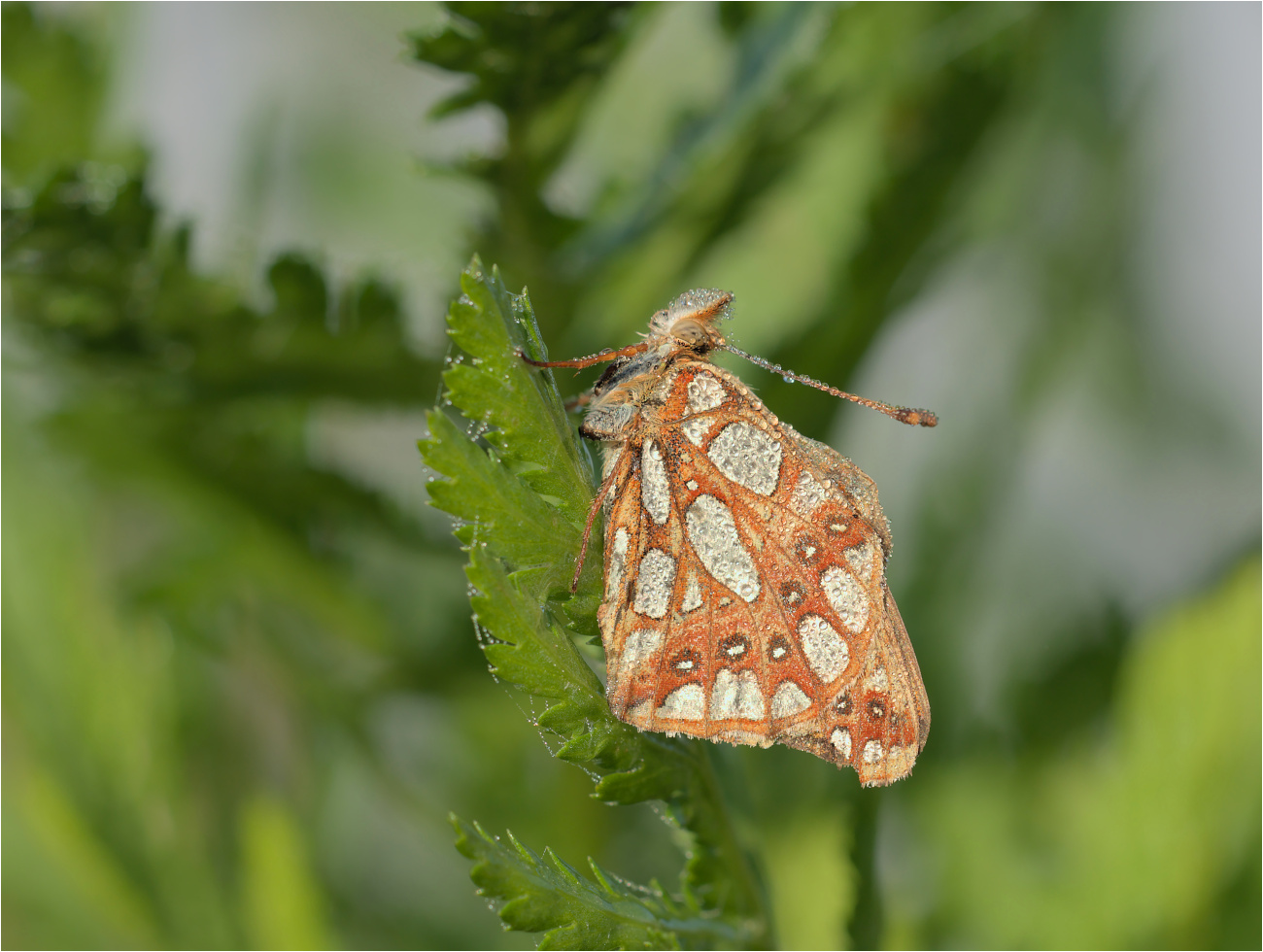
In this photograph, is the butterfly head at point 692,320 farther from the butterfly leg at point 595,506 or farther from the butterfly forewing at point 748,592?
the butterfly leg at point 595,506

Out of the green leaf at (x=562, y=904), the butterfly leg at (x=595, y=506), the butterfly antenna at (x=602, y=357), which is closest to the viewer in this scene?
the green leaf at (x=562, y=904)

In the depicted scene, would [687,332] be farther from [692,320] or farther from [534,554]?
[534,554]

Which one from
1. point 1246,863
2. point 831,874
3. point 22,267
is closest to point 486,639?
point 831,874

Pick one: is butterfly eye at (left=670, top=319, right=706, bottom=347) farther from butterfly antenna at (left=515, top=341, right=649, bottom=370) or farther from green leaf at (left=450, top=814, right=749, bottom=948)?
green leaf at (left=450, top=814, right=749, bottom=948)

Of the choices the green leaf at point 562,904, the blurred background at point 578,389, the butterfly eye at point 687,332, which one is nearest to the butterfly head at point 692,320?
the butterfly eye at point 687,332

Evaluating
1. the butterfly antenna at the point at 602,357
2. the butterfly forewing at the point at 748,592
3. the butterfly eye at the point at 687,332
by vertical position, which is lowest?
the butterfly forewing at the point at 748,592

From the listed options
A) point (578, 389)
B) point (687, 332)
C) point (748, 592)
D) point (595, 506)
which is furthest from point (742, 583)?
point (578, 389)

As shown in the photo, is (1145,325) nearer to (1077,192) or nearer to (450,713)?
(1077,192)

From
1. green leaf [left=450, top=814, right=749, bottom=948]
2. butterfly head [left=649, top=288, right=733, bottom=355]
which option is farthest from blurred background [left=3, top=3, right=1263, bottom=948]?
green leaf [left=450, top=814, right=749, bottom=948]
